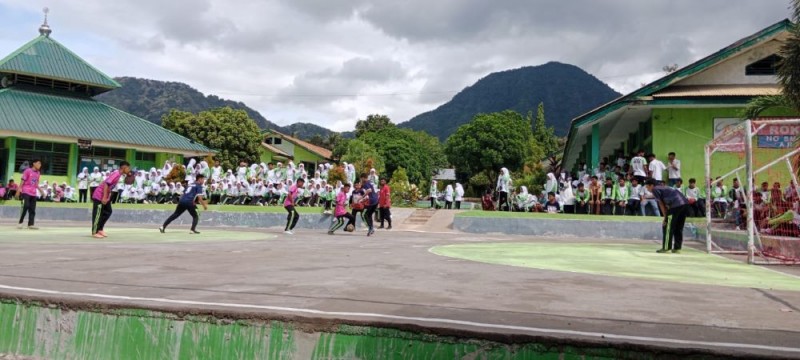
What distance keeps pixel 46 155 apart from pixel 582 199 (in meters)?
31.5

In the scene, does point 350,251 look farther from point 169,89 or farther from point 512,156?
point 169,89

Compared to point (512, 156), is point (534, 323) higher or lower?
lower

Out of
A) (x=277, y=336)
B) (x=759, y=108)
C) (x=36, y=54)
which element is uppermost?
(x=36, y=54)

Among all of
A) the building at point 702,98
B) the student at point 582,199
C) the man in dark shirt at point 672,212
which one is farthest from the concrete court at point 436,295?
the building at point 702,98

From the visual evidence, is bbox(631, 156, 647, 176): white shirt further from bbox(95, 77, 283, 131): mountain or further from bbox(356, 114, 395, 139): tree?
bbox(95, 77, 283, 131): mountain

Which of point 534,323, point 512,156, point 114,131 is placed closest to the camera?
point 534,323

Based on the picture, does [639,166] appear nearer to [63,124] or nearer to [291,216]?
[291,216]

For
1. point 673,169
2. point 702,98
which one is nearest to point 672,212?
point 673,169

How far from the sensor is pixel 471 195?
211 ft

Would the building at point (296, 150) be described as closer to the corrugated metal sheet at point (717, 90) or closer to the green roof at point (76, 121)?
the green roof at point (76, 121)

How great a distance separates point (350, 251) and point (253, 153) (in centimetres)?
4092

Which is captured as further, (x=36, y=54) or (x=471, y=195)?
(x=471, y=195)

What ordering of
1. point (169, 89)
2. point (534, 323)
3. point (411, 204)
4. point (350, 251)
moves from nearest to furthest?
point (534, 323)
point (350, 251)
point (411, 204)
point (169, 89)

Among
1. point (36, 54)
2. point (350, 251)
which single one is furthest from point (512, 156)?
point (350, 251)
